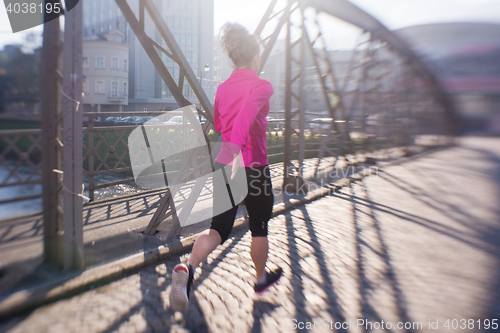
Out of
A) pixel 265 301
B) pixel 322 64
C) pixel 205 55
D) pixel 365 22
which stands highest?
pixel 205 55

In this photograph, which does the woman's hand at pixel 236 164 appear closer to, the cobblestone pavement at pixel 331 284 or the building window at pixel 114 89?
the cobblestone pavement at pixel 331 284

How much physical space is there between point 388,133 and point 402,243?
10.0 meters

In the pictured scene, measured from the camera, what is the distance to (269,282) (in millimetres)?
2760

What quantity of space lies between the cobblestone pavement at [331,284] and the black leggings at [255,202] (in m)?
0.57

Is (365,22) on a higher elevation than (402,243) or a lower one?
higher

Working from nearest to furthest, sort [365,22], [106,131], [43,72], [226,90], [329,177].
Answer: [226,90]
[43,72]
[106,131]
[329,177]
[365,22]

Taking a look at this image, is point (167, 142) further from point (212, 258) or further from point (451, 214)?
Answer: point (451, 214)

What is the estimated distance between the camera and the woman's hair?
244 centimetres

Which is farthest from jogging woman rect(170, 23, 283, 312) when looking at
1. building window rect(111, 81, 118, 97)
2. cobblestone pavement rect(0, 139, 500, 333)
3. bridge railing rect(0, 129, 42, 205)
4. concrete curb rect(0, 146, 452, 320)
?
building window rect(111, 81, 118, 97)

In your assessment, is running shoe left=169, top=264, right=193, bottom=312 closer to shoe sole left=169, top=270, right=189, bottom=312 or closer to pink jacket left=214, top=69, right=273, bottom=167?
shoe sole left=169, top=270, right=189, bottom=312

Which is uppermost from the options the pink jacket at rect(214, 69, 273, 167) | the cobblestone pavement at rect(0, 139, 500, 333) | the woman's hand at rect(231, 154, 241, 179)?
the pink jacket at rect(214, 69, 273, 167)

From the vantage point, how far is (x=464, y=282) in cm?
307

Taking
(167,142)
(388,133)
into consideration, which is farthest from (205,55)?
(167,142)

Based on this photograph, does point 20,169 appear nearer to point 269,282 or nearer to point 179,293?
point 179,293
